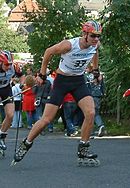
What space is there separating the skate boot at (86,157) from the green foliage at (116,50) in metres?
6.56

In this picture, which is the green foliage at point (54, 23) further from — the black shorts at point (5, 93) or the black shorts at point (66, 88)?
the black shorts at point (66, 88)

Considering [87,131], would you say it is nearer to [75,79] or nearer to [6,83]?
[75,79]

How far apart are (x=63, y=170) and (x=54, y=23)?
11.0 metres

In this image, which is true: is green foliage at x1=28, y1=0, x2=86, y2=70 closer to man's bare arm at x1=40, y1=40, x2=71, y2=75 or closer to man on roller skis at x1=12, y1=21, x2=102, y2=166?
man on roller skis at x1=12, y1=21, x2=102, y2=166

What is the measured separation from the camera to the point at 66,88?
30.0 feet

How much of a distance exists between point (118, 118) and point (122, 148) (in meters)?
5.53

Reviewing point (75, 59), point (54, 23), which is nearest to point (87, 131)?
point (75, 59)

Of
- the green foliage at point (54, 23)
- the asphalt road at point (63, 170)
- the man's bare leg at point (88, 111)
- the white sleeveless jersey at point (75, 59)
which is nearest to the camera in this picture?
the asphalt road at point (63, 170)

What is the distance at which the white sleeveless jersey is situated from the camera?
902cm

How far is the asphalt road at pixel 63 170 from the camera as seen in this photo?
7.78 m

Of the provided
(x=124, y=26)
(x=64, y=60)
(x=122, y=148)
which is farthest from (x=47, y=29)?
(x=64, y=60)

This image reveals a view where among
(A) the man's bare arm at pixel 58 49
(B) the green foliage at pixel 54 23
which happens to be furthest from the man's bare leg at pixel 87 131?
(B) the green foliage at pixel 54 23

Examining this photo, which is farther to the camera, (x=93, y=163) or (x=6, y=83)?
(x=6, y=83)

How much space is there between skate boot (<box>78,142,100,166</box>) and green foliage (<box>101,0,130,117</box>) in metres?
6.56
